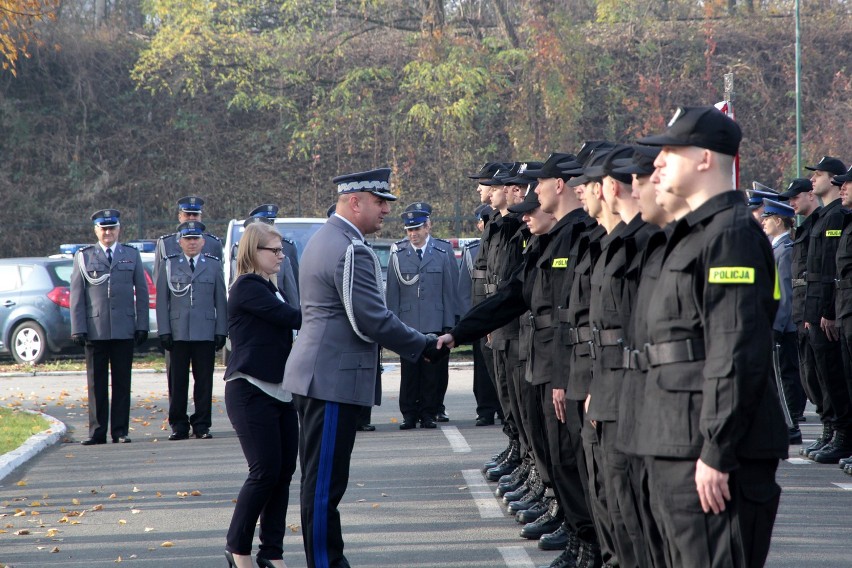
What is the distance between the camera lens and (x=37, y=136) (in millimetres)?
34094

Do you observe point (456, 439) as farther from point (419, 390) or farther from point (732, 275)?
point (732, 275)

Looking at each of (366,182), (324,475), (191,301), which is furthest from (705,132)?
(191,301)

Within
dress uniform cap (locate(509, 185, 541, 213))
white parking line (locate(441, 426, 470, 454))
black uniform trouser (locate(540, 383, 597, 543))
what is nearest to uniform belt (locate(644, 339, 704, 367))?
black uniform trouser (locate(540, 383, 597, 543))

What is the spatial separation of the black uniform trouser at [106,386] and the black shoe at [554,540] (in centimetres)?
676

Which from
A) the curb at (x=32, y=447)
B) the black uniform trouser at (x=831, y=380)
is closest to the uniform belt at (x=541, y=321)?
the black uniform trouser at (x=831, y=380)

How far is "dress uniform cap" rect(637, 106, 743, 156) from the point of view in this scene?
14.1 ft

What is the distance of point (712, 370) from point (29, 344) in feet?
61.7

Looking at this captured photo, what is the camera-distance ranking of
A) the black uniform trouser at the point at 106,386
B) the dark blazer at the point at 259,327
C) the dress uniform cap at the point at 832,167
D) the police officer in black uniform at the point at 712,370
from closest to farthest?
the police officer in black uniform at the point at 712,370 < the dark blazer at the point at 259,327 < the dress uniform cap at the point at 832,167 < the black uniform trouser at the point at 106,386

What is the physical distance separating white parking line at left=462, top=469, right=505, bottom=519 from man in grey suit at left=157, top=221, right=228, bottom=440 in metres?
3.99

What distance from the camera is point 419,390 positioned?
13.6 m

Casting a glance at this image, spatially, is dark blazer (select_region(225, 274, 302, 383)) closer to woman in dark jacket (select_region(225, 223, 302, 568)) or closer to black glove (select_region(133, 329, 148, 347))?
woman in dark jacket (select_region(225, 223, 302, 568))

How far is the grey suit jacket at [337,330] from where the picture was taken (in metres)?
6.35

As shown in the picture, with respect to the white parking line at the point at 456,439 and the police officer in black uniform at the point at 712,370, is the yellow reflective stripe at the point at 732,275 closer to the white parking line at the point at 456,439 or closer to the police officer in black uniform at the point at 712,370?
the police officer in black uniform at the point at 712,370

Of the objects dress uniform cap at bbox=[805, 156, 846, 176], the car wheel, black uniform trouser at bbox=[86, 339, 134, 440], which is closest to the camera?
dress uniform cap at bbox=[805, 156, 846, 176]
